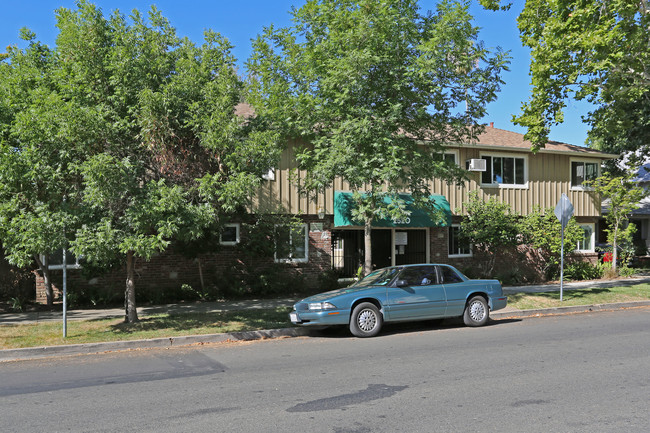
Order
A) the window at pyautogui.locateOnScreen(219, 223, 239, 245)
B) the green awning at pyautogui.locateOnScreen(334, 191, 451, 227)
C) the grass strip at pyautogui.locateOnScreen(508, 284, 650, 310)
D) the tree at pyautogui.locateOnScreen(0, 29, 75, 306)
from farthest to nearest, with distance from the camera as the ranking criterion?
the green awning at pyautogui.locateOnScreen(334, 191, 451, 227) → the window at pyautogui.locateOnScreen(219, 223, 239, 245) → the grass strip at pyautogui.locateOnScreen(508, 284, 650, 310) → the tree at pyautogui.locateOnScreen(0, 29, 75, 306)

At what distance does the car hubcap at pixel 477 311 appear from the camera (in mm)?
11266

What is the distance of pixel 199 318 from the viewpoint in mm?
11859

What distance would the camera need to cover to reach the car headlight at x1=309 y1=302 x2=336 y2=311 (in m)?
9.90

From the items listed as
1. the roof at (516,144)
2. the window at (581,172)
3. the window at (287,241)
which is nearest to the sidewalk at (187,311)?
the window at (287,241)

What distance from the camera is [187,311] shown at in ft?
43.0

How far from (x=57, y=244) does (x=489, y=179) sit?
1643 cm

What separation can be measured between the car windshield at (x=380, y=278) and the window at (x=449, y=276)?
1.04 metres

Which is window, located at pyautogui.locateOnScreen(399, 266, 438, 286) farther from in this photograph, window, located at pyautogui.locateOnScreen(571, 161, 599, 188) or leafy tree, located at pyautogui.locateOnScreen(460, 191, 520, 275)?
Answer: window, located at pyautogui.locateOnScreen(571, 161, 599, 188)

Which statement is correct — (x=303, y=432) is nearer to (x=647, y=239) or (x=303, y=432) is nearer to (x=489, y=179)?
(x=489, y=179)

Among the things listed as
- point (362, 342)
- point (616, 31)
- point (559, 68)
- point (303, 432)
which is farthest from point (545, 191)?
point (303, 432)

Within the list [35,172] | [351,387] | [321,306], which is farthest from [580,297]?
[35,172]

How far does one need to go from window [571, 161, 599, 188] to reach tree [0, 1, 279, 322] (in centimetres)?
1696

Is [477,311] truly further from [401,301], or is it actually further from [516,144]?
[516,144]

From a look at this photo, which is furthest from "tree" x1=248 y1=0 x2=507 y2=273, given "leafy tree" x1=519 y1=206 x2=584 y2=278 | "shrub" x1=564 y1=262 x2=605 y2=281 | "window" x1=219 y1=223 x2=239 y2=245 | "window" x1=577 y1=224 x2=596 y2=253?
"window" x1=577 y1=224 x2=596 y2=253
